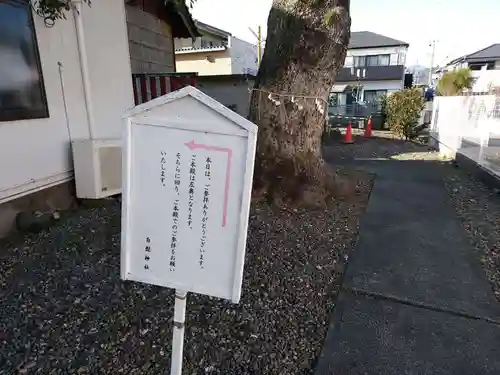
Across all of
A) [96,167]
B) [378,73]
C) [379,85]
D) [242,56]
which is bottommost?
[96,167]

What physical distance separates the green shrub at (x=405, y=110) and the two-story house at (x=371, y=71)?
53.4ft

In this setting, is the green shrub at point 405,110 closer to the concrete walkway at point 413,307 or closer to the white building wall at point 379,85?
the concrete walkway at point 413,307

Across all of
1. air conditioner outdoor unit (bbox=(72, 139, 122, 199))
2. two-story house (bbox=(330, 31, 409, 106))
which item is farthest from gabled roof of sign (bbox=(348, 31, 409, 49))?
air conditioner outdoor unit (bbox=(72, 139, 122, 199))

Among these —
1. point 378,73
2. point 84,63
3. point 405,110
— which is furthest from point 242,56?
point 84,63

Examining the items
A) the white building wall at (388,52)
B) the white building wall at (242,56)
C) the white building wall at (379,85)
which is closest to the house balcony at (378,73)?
the white building wall at (379,85)

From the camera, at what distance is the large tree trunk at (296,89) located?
14.7 ft

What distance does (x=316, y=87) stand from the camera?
15.6 feet

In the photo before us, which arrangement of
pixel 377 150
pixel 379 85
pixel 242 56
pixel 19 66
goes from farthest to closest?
pixel 379 85
pixel 242 56
pixel 377 150
pixel 19 66

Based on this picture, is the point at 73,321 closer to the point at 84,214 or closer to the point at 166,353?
the point at 166,353

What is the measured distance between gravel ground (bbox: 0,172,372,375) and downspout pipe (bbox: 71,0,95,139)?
5.77ft

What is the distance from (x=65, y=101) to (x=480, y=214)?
575 cm

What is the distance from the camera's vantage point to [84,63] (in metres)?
4.70

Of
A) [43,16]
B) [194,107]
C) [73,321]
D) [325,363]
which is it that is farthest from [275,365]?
[43,16]

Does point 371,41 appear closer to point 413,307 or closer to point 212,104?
point 413,307
